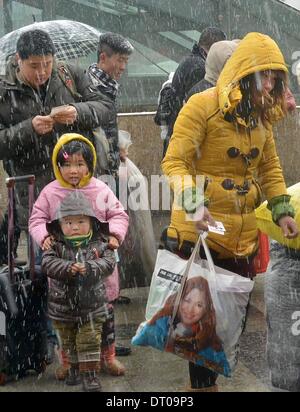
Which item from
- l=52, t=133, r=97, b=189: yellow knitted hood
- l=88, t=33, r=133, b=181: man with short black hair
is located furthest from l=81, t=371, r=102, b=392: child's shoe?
l=88, t=33, r=133, b=181: man with short black hair

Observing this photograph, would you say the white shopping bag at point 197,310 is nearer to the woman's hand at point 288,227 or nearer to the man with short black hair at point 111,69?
the woman's hand at point 288,227

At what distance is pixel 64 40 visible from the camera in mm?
7496

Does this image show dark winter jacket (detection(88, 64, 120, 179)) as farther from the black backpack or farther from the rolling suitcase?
the black backpack

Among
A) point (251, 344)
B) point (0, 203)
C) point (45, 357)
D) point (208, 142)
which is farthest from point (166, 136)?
point (208, 142)

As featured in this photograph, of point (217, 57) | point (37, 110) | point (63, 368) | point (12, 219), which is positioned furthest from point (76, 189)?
point (217, 57)

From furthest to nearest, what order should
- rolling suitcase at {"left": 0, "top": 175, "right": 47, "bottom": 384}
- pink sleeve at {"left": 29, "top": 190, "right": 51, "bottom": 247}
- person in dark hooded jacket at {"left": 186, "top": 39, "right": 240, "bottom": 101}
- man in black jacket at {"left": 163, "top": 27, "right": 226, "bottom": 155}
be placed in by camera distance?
man in black jacket at {"left": 163, "top": 27, "right": 226, "bottom": 155}, person in dark hooded jacket at {"left": 186, "top": 39, "right": 240, "bottom": 101}, rolling suitcase at {"left": 0, "top": 175, "right": 47, "bottom": 384}, pink sleeve at {"left": 29, "top": 190, "right": 51, "bottom": 247}

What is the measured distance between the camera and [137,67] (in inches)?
413

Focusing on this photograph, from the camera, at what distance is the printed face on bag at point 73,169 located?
18.4ft

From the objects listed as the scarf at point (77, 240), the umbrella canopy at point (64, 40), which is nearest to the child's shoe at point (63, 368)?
the scarf at point (77, 240)

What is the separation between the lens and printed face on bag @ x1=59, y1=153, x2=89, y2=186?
5.61 meters

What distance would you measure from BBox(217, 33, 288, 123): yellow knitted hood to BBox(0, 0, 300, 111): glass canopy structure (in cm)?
513

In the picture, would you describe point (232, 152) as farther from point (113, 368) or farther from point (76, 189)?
point (113, 368)

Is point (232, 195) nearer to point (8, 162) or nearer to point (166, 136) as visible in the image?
point (8, 162)
